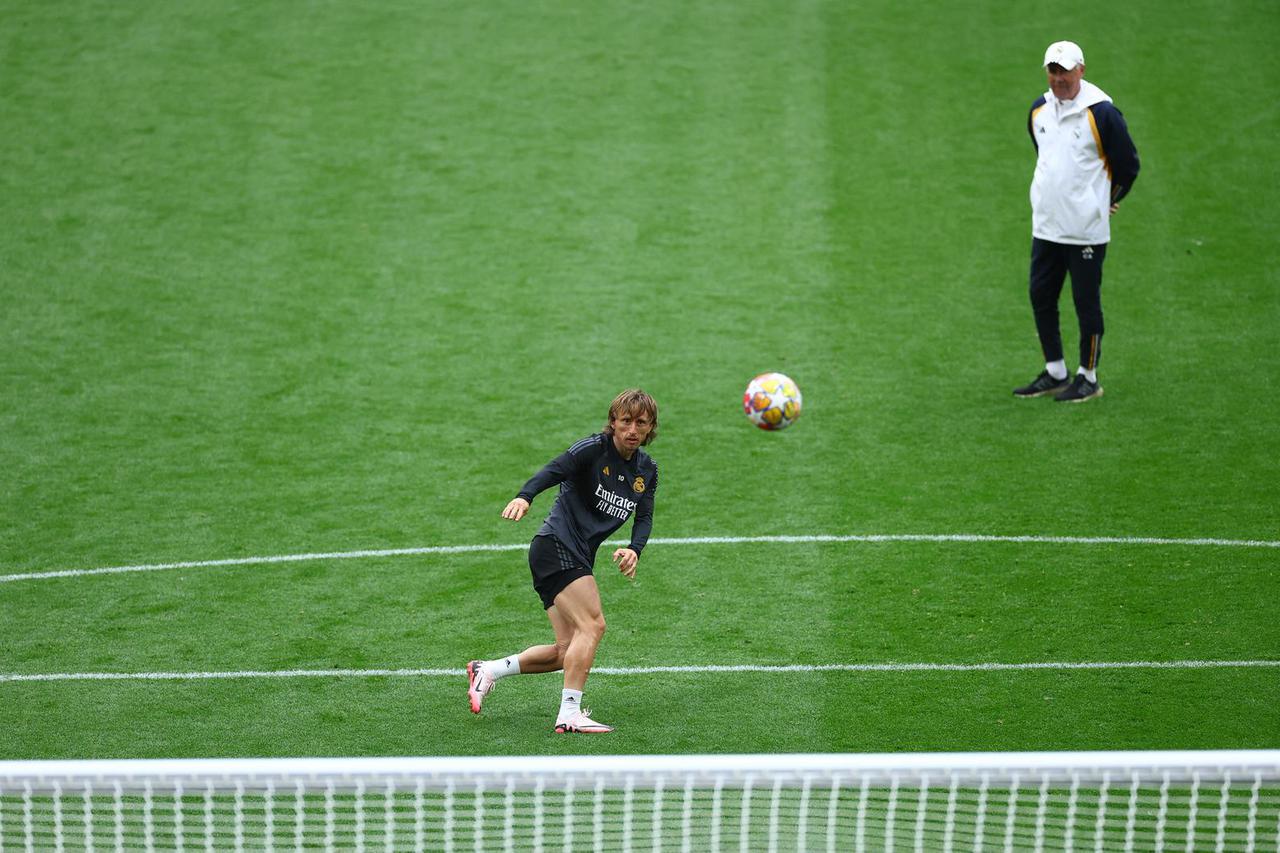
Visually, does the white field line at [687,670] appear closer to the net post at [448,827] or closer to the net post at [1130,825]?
the net post at [1130,825]

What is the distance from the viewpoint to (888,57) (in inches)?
704

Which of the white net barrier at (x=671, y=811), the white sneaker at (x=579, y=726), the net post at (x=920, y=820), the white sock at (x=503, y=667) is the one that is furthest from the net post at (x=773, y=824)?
the white sock at (x=503, y=667)

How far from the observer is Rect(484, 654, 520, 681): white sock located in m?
8.04

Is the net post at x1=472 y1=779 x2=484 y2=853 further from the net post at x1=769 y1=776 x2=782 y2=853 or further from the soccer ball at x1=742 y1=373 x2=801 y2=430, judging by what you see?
the soccer ball at x1=742 y1=373 x2=801 y2=430

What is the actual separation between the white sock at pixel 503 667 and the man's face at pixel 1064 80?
6138mm

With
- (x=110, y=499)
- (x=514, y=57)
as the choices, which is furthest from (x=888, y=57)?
(x=110, y=499)

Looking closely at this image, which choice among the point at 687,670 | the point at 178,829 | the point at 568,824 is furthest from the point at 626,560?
the point at 178,829

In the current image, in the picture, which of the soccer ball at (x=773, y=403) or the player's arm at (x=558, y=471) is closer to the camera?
the player's arm at (x=558, y=471)

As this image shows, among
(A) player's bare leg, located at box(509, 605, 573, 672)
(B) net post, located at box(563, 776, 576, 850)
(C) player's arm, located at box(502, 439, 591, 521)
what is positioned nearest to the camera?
(B) net post, located at box(563, 776, 576, 850)

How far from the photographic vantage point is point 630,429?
777 centimetres

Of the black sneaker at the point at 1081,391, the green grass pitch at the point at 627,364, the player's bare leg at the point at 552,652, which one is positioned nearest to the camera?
the player's bare leg at the point at 552,652

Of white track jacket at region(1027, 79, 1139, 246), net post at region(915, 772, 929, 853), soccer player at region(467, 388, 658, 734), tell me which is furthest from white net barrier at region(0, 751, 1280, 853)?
white track jacket at region(1027, 79, 1139, 246)

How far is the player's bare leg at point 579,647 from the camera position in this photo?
769 centimetres

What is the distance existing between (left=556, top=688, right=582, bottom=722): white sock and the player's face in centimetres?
129
